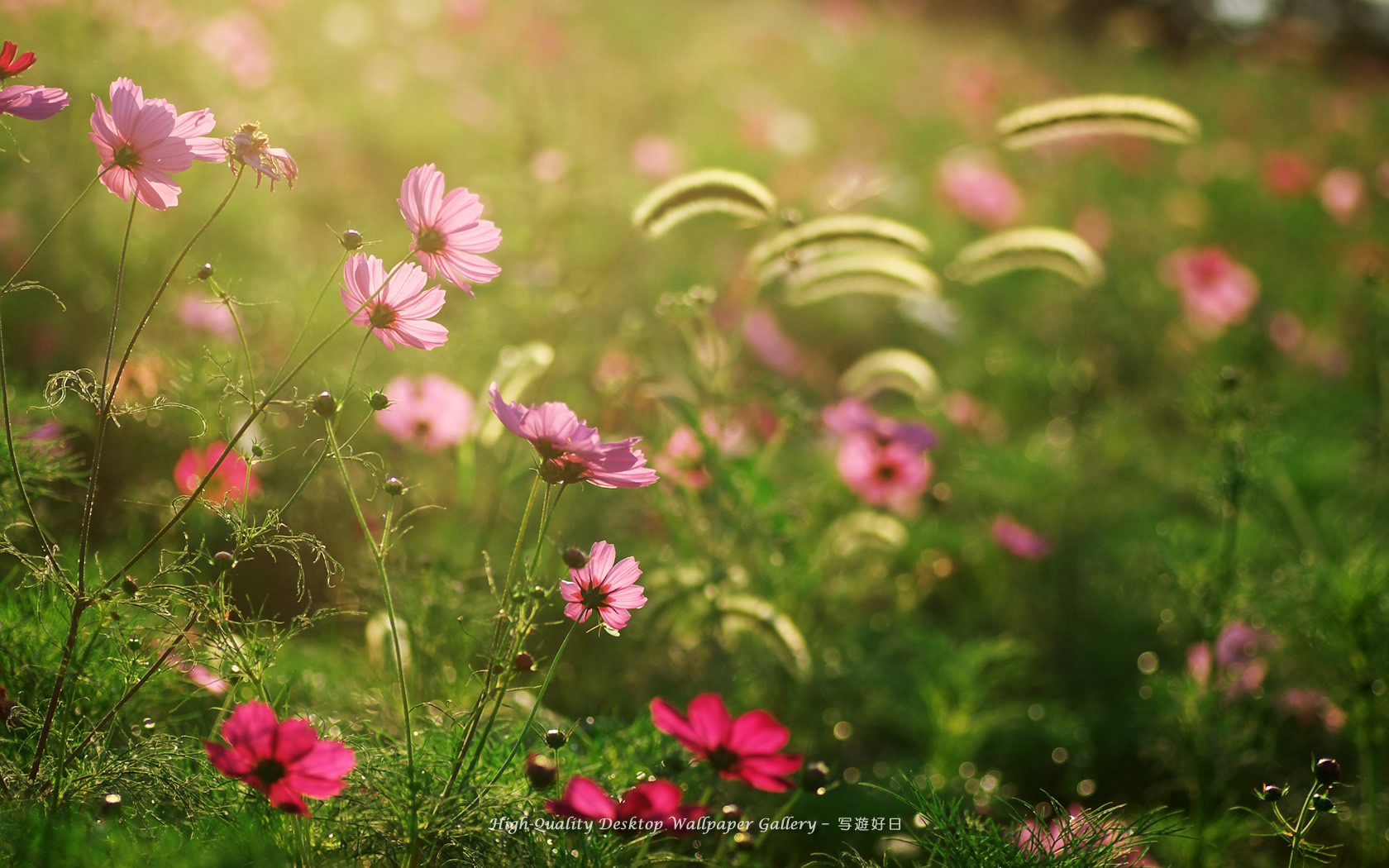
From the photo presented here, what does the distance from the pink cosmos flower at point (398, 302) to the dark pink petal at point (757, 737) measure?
522mm

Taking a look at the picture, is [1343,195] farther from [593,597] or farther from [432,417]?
[593,597]

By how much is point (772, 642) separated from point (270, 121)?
8.30 ft

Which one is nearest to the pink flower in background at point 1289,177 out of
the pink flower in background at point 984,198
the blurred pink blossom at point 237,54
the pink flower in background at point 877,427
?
the pink flower in background at point 984,198

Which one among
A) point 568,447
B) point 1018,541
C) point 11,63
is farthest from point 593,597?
point 1018,541

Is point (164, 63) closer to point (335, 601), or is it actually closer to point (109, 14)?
point (109, 14)

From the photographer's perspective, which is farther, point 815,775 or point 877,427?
point 877,427

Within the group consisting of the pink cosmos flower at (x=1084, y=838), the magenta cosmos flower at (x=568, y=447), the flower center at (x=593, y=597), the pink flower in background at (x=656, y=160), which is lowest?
the pink cosmos flower at (x=1084, y=838)

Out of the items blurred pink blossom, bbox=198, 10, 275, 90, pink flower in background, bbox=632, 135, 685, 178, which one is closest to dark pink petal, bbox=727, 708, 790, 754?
pink flower in background, bbox=632, 135, 685, 178

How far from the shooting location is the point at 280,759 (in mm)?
898

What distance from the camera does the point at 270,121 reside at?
10.2 feet

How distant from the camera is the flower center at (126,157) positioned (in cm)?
97

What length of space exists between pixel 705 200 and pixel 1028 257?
98 cm

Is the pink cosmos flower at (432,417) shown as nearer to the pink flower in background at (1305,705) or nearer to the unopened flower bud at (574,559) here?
the unopened flower bud at (574,559)

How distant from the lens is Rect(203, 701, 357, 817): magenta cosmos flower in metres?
0.89
